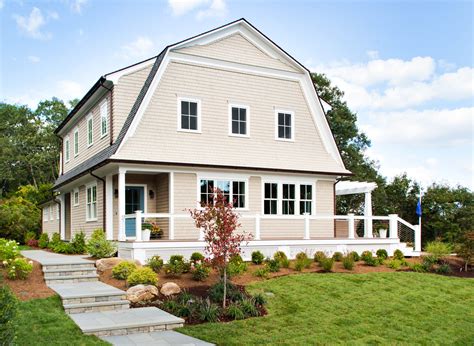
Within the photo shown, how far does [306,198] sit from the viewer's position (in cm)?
2064

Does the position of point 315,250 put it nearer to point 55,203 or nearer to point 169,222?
point 169,222

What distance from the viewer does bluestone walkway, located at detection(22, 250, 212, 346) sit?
8.92 metres

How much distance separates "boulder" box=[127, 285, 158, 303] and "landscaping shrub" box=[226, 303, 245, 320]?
2053 millimetres

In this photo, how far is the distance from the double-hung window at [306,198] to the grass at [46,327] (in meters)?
11.7

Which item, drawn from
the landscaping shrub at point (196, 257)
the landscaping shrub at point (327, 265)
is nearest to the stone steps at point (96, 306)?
the landscaping shrub at point (196, 257)

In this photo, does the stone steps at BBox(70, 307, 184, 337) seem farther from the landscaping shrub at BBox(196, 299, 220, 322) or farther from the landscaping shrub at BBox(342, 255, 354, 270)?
the landscaping shrub at BBox(342, 255, 354, 270)

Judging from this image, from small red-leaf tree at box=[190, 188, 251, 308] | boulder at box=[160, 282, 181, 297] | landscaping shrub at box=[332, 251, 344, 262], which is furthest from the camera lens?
landscaping shrub at box=[332, 251, 344, 262]

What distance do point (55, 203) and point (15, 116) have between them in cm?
2981

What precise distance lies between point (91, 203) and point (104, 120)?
11.8 feet

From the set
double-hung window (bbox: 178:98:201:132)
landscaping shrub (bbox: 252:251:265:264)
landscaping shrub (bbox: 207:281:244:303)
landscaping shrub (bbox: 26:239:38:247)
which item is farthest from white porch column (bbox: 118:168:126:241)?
landscaping shrub (bbox: 26:239:38:247)

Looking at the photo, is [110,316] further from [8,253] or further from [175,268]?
[8,253]

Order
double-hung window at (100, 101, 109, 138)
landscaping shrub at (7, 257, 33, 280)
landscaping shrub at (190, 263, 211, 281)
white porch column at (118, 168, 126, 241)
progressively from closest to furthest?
landscaping shrub at (7, 257, 33, 280) → landscaping shrub at (190, 263, 211, 281) → white porch column at (118, 168, 126, 241) → double-hung window at (100, 101, 109, 138)

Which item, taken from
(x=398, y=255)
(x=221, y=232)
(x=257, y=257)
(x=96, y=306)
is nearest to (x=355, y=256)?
(x=398, y=255)

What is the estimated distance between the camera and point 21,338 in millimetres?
8414
